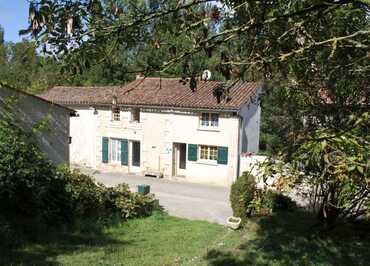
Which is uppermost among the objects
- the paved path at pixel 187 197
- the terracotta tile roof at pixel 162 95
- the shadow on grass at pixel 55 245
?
the terracotta tile roof at pixel 162 95

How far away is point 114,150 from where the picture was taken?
98.4 ft

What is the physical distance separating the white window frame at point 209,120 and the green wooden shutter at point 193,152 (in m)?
1.36

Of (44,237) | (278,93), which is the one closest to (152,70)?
(278,93)

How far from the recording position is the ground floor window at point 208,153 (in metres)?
26.0

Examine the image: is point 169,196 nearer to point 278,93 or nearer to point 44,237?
point 44,237

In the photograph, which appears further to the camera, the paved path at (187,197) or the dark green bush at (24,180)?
the paved path at (187,197)

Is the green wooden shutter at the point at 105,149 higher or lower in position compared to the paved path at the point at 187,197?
higher

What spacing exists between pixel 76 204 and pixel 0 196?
280 cm

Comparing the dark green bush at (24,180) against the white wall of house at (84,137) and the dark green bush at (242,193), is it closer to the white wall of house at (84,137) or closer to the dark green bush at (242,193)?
the dark green bush at (242,193)

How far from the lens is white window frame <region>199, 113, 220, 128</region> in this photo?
25750 millimetres

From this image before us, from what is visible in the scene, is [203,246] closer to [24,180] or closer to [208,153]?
[24,180]

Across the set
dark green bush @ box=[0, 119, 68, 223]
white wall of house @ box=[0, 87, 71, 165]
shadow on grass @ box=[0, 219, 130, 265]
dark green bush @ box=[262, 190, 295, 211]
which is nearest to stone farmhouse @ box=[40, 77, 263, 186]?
white wall of house @ box=[0, 87, 71, 165]

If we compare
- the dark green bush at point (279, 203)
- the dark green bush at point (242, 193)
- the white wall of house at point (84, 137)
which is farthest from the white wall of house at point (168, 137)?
the dark green bush at point (242, 193)

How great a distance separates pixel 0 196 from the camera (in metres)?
11.5
